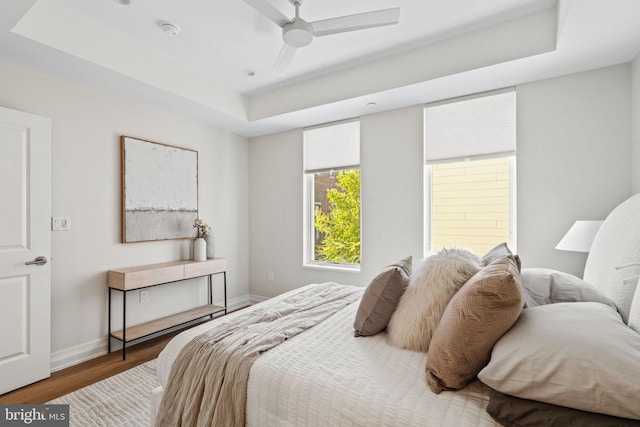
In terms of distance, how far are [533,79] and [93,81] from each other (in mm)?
3884

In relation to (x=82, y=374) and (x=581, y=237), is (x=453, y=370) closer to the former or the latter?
(x=581, y=237)

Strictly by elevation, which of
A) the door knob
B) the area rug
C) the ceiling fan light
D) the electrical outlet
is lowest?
the area rug

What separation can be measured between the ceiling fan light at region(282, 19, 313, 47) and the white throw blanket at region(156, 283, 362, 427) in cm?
184

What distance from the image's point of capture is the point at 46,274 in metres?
2.44

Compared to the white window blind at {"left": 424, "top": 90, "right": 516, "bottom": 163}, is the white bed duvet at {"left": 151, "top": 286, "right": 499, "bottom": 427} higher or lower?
lower

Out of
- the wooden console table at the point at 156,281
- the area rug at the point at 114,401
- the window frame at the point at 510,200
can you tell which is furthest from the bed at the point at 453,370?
the wooden console table at the point at 156,281

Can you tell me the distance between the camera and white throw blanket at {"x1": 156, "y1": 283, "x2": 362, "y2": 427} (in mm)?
1290

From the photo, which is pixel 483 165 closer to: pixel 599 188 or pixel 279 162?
pixel 599 188

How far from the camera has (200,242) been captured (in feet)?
11.8

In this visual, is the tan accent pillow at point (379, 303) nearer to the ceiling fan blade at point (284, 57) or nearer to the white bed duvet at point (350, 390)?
the white bed duvet at point (350, 390)

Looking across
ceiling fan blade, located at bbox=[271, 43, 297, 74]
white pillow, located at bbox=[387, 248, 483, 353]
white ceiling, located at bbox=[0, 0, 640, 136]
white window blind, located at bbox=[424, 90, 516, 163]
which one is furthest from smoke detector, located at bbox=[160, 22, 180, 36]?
white pillow, located at bbox=[387, 248, 483, 353]

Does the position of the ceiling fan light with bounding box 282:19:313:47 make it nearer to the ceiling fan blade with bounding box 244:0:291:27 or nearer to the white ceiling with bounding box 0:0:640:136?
the ceiling fan blade with bounding box 244:0:291:27

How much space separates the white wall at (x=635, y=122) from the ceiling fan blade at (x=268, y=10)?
259 centimetres

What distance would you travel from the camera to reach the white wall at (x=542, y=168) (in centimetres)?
247
